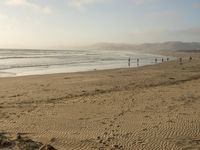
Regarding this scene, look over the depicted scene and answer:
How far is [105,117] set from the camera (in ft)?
40.8

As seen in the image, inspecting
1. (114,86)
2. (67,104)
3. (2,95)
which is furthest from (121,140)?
(114,86)

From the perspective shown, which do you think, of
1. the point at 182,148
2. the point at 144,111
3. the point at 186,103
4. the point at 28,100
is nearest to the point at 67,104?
the point at 28,100

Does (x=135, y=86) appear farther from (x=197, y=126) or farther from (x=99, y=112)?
(x=197, y=126)

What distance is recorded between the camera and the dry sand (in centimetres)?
955

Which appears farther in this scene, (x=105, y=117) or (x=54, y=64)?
(x=54, y=64)

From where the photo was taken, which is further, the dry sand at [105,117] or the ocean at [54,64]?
the ocean at [54,64]

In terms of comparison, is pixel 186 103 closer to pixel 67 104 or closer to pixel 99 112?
pixel 99 112

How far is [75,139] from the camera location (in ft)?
31.6

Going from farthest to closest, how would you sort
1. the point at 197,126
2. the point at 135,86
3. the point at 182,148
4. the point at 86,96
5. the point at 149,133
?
the point at 135,86 → the point at 86,96 → the point at 197,126 → the point at 149,133 → the point at 182,148

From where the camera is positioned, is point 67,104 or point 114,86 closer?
point 67,104

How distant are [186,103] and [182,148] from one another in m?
6.26

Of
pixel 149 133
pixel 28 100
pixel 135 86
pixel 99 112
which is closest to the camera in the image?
pixel 149 133

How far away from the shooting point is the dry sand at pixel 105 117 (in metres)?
9.55

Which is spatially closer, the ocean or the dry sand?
the dry sand
